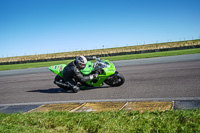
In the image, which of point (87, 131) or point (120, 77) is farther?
point (120, 77)

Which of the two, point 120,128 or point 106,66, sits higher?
point 106,66

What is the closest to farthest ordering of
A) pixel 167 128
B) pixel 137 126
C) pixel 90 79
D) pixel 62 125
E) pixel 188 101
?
pixel 167 128
pixel 137 126
pixel 62 125
pixel 188 101
pixel 90 79

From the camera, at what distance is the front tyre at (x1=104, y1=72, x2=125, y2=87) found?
789cm

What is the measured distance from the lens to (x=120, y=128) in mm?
3422

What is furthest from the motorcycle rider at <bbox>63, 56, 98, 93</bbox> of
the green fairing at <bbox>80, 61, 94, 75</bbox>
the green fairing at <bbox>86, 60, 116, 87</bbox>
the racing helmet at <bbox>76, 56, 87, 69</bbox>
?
the green fairing at <bbox>86, 60, 116, 87</bbox>

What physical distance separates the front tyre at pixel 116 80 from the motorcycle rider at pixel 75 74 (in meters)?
0.70

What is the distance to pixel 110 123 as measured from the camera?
3.65 meters

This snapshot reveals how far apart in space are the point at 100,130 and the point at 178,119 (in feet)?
4.54

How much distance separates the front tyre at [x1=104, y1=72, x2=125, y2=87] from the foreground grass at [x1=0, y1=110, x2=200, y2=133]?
146 inches

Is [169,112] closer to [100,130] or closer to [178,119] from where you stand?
[178,119]

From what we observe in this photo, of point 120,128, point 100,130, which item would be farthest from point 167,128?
point 100,130

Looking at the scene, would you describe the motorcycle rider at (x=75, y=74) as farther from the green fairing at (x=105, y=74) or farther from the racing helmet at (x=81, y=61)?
the green fairing at (x=105, y=74)

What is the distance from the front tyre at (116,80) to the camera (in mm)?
7891

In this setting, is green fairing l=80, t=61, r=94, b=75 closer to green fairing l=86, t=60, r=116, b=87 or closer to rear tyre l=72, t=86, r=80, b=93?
green fairing l=86, t=60, r=116, b=87
